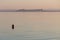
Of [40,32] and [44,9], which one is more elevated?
[44,9]

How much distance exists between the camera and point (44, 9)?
1.53 metres

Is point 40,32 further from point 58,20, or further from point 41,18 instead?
point 58,20

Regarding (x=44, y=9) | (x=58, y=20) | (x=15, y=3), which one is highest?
(x=15, y=3)

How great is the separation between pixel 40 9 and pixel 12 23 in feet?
1.71

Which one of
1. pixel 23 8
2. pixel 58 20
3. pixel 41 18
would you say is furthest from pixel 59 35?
pixel 23 8

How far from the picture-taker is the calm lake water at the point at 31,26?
153cm

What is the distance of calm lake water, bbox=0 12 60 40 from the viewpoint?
153cm

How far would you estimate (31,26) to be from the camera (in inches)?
60.7

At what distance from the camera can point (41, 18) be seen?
5.04 feet

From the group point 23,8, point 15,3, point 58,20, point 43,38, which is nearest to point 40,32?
point 43,38

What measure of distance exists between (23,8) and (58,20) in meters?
0.62

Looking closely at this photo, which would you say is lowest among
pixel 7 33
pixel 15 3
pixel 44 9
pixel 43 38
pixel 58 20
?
pixel 43 38

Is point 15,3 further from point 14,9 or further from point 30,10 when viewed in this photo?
A: point 30,10

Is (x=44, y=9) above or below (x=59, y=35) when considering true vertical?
above
